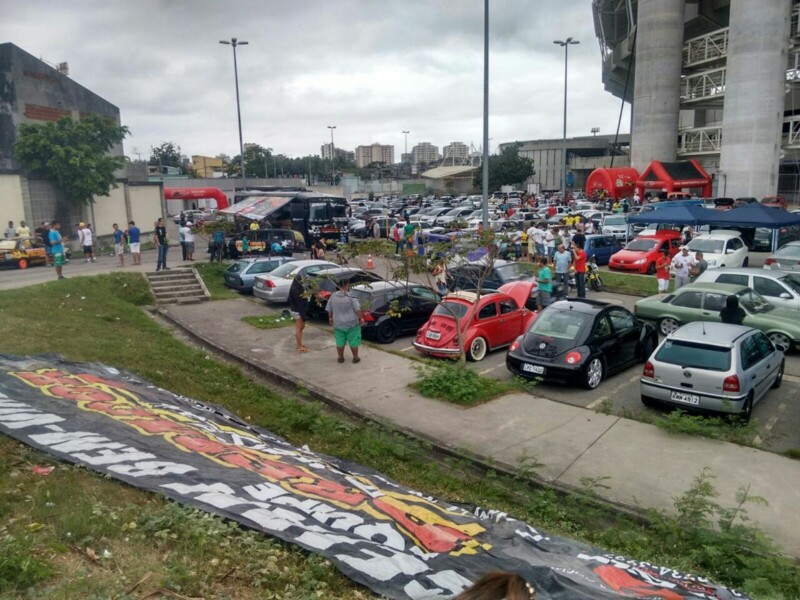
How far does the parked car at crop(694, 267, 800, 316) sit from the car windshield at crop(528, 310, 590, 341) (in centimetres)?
564

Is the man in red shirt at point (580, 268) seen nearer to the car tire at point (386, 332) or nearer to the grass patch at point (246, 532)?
the car tire at point (386, 332)

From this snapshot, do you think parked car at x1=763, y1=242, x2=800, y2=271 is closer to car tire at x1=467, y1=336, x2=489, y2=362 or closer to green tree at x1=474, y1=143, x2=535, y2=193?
car tire at x1=467, y1=336, x2=489, y2=362

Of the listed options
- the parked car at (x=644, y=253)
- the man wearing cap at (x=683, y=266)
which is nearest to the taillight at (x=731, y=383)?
the man wearing cap at (x=683, y=266)

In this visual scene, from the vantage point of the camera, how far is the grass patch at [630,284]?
20.3 meters

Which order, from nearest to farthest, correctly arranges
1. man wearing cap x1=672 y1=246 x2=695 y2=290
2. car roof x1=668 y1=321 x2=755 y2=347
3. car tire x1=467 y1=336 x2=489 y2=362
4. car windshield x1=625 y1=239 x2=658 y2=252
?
car roof x1=668 y1=321 x2=755 y2=347 < car tire x1=467 y1=336 x2=489 y2=362 < man wearing cap x1=672 y1=246 x2=695 y2=290 < car windshield x1=625 y1=239 x2=658 y2=252

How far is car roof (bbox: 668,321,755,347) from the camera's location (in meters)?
9.69

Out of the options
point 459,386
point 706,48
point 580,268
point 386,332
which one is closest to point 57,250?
point 386,332

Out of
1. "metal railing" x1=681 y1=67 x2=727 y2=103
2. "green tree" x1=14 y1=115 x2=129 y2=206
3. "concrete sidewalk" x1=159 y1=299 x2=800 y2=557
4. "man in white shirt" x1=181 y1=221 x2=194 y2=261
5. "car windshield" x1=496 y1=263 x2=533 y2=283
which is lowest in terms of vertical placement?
"concrete sidewalk" x1=159 y1=299 x2=800 y2=557

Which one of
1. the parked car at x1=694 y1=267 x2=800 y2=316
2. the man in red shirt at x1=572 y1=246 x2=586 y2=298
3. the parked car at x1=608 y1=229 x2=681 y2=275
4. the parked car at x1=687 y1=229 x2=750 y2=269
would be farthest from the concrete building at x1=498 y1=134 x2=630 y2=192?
the parked car at x1=694 y1=267 x2=800 y2=316

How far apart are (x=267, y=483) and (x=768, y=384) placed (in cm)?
888

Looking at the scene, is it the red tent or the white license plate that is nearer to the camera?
the white license plate

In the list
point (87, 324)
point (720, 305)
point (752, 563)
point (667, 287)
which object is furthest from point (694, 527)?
point (667, 287)

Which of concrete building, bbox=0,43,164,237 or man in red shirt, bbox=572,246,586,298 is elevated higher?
concrete building, bbox=0,43,164,237

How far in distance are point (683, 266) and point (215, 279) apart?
15.6m
